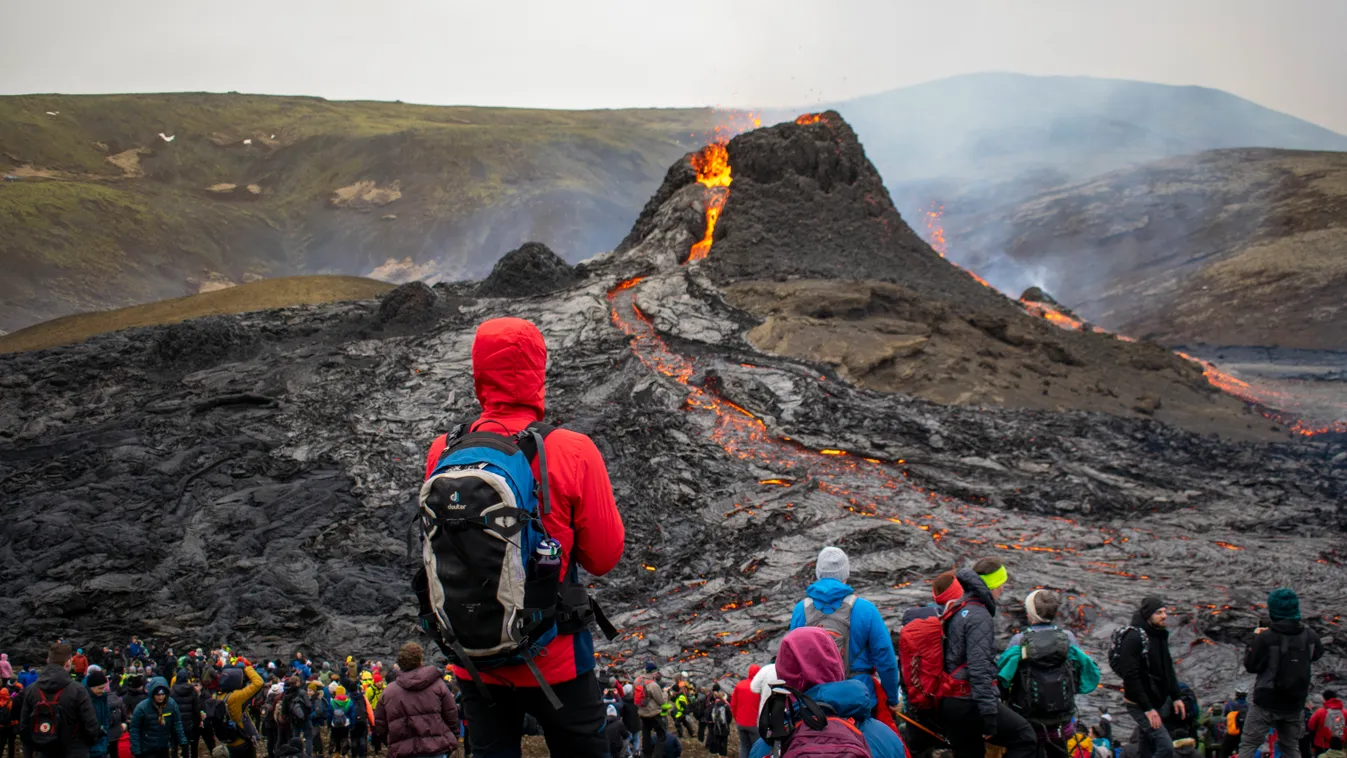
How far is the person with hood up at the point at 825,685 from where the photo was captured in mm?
4035

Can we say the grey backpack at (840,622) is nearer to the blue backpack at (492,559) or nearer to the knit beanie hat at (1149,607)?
the blue backpack at (492,559)

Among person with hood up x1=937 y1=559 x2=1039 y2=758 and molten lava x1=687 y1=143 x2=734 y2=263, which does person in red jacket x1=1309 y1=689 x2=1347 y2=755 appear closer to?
person with hood up x1=937 y1=559 x2=1039 y2=758

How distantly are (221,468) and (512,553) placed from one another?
82.2 ft

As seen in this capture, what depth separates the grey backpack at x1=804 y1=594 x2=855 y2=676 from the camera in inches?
233

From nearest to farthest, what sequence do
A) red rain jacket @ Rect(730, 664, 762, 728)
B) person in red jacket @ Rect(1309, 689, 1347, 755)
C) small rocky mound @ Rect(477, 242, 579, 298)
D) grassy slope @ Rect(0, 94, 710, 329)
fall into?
1. red rain jacket @ Rect(730, 664, 762, 728)
2. person in red jacket @ Rect(1309, 689, 1347, 755)
3. small rocky mound @ Rect(477, 242, 579, 298)
4. grassy slope @ Rect(0, 94, 710, 329)

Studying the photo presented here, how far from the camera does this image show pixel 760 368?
29.6 meters

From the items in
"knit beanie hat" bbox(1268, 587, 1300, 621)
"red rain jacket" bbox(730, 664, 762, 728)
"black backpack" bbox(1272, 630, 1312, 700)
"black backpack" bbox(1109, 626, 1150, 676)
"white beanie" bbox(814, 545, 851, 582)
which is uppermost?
"white beanie" bbox(814, 545, 851, 582)

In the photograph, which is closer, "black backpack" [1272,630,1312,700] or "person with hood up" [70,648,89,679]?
"black backpack" [1272,630,1312,700]

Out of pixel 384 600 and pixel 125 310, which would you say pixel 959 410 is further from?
pixel 125 310

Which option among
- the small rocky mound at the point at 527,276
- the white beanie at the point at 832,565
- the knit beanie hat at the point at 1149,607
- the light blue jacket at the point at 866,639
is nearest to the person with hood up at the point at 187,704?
the white beanie at the point at 832,565

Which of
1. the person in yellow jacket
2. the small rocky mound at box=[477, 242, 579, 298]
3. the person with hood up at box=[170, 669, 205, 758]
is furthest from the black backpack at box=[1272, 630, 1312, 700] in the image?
the small rocky mound at box=[477, 242, 579, 298]

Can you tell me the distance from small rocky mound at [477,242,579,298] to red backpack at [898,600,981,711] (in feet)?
101

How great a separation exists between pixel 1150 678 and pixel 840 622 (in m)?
2.84

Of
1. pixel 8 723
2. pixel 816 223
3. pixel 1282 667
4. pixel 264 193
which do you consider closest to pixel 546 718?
pixel 1282 667
